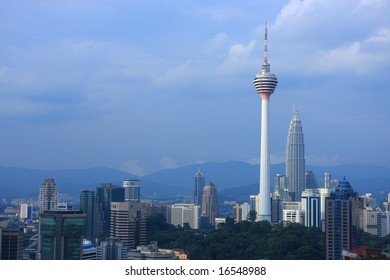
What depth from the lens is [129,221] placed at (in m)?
8.72

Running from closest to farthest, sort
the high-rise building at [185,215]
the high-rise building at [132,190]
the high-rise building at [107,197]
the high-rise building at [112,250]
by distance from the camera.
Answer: the high-rise building at [112,250] < the high-rise building at [107,197] < the high-rise building at [132,190] < the high-rise building at [185,215]

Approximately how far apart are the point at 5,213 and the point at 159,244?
2815mm

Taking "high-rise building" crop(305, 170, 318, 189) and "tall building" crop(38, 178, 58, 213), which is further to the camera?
"high-rise building" crop(305, 170, 318, 189)

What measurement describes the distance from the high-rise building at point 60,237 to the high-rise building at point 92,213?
2.43 m

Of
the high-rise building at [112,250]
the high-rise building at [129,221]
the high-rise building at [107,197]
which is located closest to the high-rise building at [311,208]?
the high-rise building at [129,221]

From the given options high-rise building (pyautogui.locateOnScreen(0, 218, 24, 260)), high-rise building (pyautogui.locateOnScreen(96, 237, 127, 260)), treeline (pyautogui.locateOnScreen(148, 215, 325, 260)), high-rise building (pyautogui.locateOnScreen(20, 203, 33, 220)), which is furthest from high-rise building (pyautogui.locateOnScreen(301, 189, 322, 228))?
high-rise building (pyautogui.locateOnScreen(0, 218, 24, 260))

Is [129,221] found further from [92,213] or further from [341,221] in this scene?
[341,221]

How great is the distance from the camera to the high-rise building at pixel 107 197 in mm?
8613

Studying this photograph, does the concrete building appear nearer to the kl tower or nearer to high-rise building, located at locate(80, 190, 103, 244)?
high-rise building, located at locate(80, 190, 103, 244)

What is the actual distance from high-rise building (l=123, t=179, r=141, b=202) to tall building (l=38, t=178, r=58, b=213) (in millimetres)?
2164

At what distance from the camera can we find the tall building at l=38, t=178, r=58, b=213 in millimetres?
6695

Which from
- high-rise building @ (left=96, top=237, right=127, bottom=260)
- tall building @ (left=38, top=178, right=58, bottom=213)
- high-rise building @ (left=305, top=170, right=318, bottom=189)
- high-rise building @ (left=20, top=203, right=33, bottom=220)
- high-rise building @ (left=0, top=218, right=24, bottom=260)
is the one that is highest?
high-rise building @ (left=305, top=170, right=318, bottom=189)

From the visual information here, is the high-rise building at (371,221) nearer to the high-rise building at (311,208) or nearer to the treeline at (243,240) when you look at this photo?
the treeline at (243,240)

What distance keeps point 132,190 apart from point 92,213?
1.48 meters
